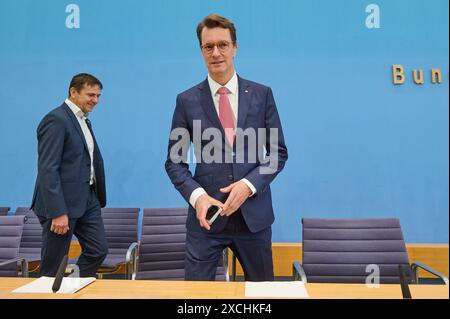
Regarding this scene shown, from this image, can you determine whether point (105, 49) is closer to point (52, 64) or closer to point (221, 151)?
point (52, 64)

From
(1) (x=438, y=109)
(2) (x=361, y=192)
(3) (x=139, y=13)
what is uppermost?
(3) (x=139, y=13)

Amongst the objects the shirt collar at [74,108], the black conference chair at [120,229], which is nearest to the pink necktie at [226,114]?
the shirt collar at [74,108]

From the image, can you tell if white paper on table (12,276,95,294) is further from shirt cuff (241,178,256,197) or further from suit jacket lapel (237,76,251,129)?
suit jacket lapel (237,76,251,129)

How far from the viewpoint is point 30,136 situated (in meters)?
3.84

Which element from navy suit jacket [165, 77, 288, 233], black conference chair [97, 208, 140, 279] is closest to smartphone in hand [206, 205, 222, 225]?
navy suit jacket [165, 77, 288, 233]

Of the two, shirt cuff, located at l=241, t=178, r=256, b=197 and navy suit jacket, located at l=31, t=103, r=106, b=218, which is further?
navy suit jacket, located at l=31, t=103, r=106, b=218

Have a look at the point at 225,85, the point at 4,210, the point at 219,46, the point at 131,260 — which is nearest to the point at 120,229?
the point at 131,260

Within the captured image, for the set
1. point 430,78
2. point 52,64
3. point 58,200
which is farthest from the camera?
point 52,64

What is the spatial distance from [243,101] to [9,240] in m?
1.70

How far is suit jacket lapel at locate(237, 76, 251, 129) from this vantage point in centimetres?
165

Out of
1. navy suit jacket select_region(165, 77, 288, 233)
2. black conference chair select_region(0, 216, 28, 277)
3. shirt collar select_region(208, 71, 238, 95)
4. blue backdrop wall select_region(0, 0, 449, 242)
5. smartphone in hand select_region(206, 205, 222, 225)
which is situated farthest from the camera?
blue backdrop wall select_region(0, 0, 449, 242)

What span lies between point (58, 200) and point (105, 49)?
2.16 metres

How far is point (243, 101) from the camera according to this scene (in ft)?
5.52
